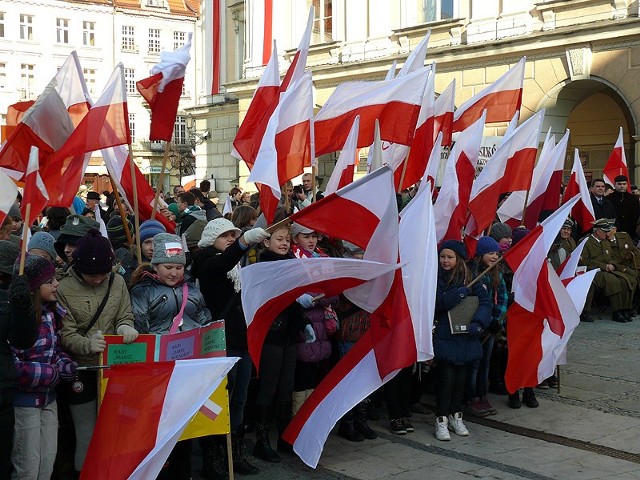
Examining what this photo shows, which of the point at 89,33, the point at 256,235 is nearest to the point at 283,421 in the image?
the point at 256,235

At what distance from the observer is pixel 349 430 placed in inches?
267

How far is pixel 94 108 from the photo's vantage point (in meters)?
6.79

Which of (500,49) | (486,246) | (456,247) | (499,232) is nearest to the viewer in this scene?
(456,247)

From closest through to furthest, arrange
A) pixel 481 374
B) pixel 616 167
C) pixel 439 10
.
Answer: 1. pixel 481 374
2. pixel 616 167
3. pixel 439 10

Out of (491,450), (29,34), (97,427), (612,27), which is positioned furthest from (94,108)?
(29,34)

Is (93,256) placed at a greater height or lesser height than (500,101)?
lesser

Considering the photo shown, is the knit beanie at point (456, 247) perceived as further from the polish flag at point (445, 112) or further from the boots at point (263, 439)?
the polish flag at point (445, 112)

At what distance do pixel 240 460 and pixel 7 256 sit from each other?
2.18m

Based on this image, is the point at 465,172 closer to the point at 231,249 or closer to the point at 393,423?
the point at 393,423

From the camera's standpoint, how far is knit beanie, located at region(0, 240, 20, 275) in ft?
15.3

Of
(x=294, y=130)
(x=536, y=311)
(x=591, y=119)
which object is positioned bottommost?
(x=536, y=311)

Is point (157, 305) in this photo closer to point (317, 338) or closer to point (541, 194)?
point (317, 338)

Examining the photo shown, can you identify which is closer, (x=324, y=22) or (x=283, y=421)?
(x=283, y=421)

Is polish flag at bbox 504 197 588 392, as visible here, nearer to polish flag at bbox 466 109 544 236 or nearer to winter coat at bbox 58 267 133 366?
polish flag at bbox 466 109 544 236
